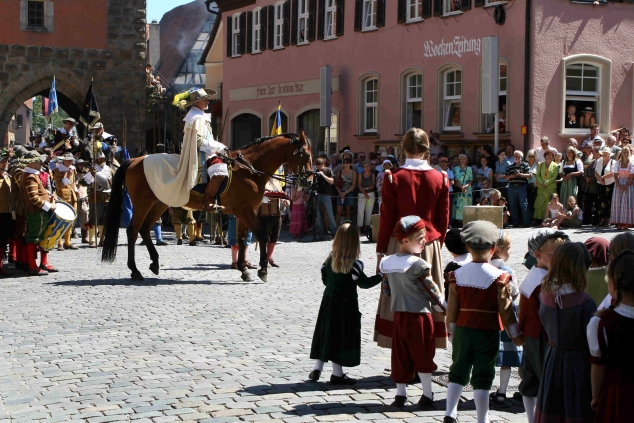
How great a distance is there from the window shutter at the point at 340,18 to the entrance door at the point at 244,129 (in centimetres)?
657

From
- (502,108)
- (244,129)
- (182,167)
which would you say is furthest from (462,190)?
(244,129)

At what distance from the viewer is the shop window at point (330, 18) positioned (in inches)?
1265

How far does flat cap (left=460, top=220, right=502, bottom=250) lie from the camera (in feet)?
21.1

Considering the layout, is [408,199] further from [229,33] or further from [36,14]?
[229,33]

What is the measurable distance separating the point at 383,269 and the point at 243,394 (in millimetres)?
1324

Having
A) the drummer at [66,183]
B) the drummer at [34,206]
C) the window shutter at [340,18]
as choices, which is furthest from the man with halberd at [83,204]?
the window shutter at [340,18]

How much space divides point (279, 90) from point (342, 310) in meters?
28.1

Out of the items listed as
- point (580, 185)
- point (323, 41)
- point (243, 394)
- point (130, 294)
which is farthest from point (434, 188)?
point (323, 41)

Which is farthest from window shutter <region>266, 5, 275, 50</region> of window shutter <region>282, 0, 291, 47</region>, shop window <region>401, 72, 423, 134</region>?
shop window <region>401, 72, 423, 134</region>

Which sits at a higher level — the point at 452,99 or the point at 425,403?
the point at 452,99

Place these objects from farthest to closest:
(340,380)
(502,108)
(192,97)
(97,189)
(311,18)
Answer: (311,18) → (502,108) → (97,189) → (192,97) → (340,380)

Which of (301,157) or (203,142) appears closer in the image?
(203,142)

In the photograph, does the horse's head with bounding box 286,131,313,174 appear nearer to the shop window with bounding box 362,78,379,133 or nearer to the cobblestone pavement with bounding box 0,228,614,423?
the cobblestone pavement with bounding box 0,228,614,423

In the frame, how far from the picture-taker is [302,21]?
3419cm
